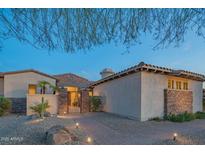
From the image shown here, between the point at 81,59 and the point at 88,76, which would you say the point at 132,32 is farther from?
the point at 88,76

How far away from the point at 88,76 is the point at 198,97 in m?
5.31

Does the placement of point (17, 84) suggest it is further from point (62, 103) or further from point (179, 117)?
point (179, 117)

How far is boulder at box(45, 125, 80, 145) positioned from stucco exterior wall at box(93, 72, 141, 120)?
3193 millimetres

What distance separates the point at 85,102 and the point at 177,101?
3.24m

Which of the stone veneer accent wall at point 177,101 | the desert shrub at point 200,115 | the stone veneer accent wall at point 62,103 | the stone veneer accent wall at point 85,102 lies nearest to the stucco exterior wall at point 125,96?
the stone veneer accent wall at point 85,102

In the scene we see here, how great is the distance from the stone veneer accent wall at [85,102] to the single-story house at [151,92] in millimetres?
620

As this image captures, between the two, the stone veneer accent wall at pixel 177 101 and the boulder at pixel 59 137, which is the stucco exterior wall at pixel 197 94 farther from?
the boulder at pixel 59 137

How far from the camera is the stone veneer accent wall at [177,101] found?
23.6 ft

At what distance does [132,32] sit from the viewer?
3.20m

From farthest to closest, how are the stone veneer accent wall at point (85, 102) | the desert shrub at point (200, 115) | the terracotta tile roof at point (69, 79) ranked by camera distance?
the stone veneer accent wall at point (85, 102), the desert shrub at point (200, 115), the terracotta tile roof at point (69, 79)

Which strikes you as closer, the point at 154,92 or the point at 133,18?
the point at 133,18

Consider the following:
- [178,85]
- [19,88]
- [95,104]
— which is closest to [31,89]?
[19,88]

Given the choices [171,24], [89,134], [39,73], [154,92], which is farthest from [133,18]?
[154,92]

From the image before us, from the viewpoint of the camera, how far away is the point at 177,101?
25.0ft
